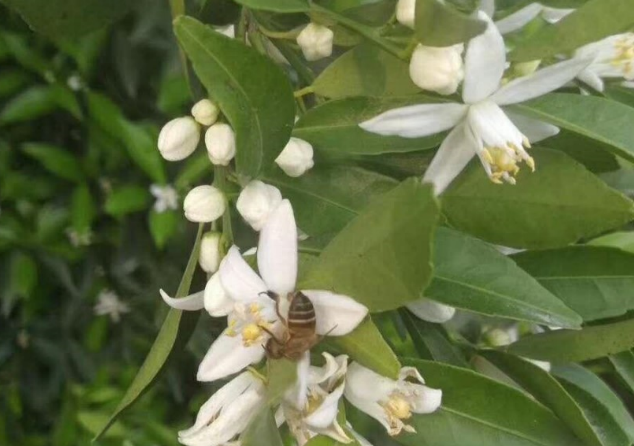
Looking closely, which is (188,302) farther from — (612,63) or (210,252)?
(612,63)

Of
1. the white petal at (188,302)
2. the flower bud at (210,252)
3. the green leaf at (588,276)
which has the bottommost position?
the green leaf at (588,276)

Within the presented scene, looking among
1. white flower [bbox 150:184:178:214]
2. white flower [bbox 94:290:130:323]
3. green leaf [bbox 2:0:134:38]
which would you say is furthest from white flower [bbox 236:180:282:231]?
white flower [bbox 94:290:130:323]

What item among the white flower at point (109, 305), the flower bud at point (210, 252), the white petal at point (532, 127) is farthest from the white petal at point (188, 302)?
the white flower at point (109, 305)

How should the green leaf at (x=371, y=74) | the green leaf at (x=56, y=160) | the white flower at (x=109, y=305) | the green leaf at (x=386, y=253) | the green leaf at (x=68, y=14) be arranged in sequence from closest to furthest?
the green leaf at (x=386, y=253) < the green leaf at (x=371, y=74) < the green leaf at (x=68, y=14) < the green leaf at (x=56, y=160) < the white flower at (x=109, y=305)

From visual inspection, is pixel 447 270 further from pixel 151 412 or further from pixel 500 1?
pixel 151 412

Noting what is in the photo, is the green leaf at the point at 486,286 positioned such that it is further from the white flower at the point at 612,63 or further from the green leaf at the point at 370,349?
the white flower at the point at 612,63

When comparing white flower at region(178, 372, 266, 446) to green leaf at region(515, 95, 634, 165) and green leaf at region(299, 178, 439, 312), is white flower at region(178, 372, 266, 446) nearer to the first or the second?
green leaf at region(299, 178, 439, 312)

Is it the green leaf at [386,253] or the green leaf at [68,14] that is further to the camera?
the green leaf at [68,14]
